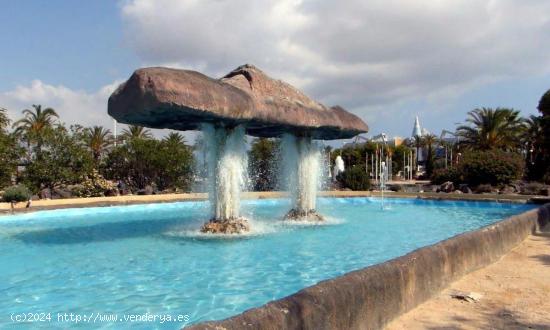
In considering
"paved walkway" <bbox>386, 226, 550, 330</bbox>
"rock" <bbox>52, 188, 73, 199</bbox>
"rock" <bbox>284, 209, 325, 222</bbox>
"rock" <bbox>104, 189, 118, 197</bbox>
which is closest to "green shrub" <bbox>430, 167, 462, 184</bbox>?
"rock" <bbox>284, 209, 325, 222</bbox>

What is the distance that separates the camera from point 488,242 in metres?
7.96

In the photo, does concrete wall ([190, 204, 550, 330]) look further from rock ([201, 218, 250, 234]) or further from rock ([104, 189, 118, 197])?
rock ([104, 189, 118, 197])

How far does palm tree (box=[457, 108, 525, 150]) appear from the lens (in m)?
42.8

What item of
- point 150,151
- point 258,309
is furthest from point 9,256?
point 150,151

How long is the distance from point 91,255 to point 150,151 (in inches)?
779

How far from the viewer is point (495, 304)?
17.7 feet

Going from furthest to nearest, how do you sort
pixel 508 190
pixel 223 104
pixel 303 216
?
pixel 508 190 < pixel 303 216 < pixel 223 104

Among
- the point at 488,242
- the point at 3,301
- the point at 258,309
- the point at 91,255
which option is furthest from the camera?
the point at 91,255

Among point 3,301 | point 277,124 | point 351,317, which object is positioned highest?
point 277,124

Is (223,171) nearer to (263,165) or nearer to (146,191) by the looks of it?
(146,191)

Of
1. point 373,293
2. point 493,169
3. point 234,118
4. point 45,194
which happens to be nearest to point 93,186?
point 45,194

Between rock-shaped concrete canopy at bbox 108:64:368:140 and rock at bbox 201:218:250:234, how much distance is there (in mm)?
2643

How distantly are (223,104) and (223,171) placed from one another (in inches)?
105

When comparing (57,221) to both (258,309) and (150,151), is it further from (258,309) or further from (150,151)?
(258,309)
